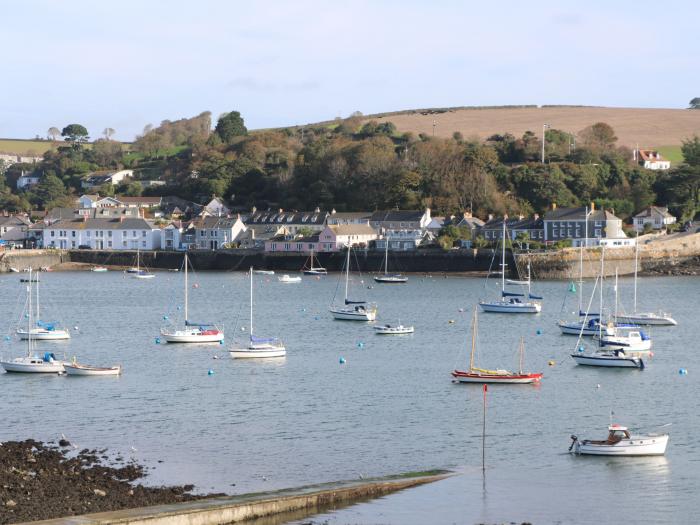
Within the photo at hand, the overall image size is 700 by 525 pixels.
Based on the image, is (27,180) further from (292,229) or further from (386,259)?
(386,259)

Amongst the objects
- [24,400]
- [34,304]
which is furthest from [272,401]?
[34,304]

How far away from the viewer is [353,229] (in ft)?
298

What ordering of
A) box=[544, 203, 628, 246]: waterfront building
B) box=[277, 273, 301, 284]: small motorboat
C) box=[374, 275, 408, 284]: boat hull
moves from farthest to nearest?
box=[544, 203, 628, 246]: waterfront building → box=[277, 273, 301, 284]: small motorboat → box=[374, 275, 408, 284]: boat hull

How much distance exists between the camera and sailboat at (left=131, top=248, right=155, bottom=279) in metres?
81.2

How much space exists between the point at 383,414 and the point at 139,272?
186 feet

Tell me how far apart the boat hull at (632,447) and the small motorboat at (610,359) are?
40.4 ft

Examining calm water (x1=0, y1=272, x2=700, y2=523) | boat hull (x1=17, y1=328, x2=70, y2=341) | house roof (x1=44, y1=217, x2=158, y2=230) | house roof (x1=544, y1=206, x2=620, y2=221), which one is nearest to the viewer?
calm water (x1=0, y1=272, x2=700, y2=523)

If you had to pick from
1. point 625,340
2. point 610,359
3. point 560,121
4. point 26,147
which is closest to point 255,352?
point 610,359

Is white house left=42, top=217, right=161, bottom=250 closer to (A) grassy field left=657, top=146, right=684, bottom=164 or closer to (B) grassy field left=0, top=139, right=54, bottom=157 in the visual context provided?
(A) grassy field left=657, top=146, right=684, bottom=164

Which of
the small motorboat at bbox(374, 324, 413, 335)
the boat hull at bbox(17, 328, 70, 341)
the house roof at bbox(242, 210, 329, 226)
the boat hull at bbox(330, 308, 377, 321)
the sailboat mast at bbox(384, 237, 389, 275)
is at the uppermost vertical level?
the house roof at bbox(242, 210, 329, 226)

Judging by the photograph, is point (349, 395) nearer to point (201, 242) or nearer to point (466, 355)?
point (466, 355)

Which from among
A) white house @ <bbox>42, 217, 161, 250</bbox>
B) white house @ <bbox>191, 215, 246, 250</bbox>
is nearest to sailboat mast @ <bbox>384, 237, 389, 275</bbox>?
white house @ <bbox>191, 215, 246, 250</bbox>

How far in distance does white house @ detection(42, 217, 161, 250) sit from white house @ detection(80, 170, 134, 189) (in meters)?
28.5

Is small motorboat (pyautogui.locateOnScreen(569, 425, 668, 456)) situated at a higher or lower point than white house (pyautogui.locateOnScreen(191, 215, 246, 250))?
lower
